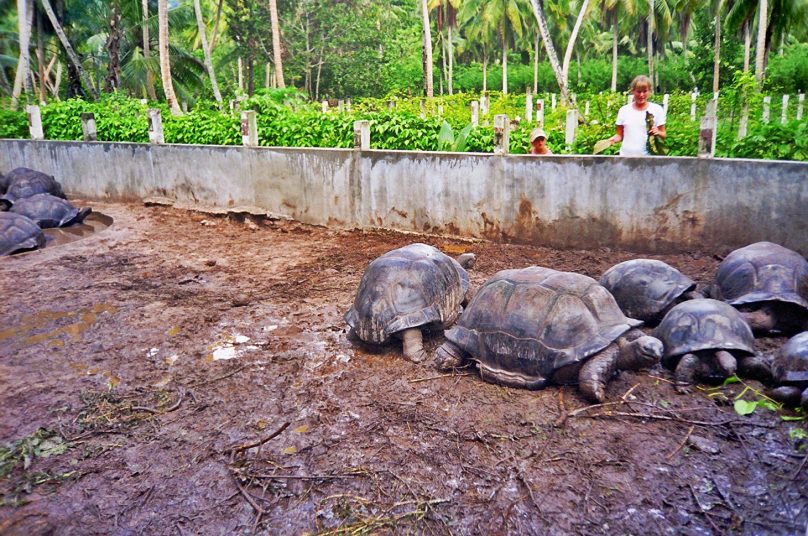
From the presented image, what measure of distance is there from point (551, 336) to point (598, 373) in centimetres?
37

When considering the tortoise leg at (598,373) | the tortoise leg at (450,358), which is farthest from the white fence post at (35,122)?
the tortoise leg at (598,373)

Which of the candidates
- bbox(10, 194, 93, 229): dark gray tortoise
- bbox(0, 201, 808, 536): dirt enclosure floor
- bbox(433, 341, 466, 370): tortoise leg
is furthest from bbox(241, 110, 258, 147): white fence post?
bbox(433, 341, 466, 370): tortoise leg

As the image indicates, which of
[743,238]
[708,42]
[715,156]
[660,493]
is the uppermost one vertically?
[708,42]

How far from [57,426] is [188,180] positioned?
26.5ft

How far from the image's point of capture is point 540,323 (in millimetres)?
4223

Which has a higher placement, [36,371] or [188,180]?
[188,180]

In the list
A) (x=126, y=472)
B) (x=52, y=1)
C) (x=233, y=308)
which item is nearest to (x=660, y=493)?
(x=126, y=472)

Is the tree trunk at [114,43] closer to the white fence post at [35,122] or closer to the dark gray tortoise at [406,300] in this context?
the white fence post at [35,122]

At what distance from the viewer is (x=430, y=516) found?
9.93 feet

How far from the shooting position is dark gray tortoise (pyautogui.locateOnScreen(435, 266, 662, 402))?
13.4 ft

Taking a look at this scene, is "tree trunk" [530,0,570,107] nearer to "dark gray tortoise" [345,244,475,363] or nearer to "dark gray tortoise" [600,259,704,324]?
"dark gray tortoise" [600,259,704,324]

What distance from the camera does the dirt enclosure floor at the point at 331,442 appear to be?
3.05m

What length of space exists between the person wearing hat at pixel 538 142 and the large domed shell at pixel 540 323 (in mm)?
3671

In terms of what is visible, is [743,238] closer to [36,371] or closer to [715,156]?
[715,156]
